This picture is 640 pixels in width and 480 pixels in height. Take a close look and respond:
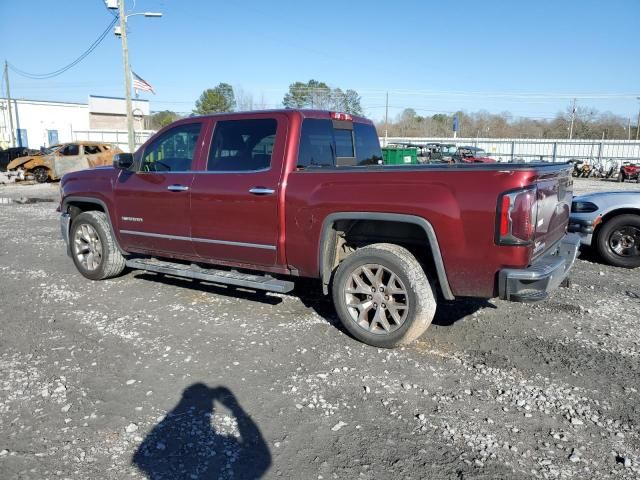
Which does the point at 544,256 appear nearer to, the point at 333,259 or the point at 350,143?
the point at 333,259

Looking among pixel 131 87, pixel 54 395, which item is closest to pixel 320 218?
pixel 54 395

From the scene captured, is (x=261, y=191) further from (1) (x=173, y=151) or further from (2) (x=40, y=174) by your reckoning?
(2) (x=40, y=174)

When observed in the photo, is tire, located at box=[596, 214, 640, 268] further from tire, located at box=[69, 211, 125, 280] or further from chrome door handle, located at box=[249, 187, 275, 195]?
tire, located at box=[69, 211, 125, 280]

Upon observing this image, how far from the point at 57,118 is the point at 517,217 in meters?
65.4

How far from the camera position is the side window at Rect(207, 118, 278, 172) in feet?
15.2

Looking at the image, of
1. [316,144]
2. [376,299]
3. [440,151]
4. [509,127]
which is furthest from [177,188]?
[509,127]

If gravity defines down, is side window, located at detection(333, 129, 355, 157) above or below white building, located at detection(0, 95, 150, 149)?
below

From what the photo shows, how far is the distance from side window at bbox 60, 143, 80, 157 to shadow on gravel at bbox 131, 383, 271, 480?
821 inches

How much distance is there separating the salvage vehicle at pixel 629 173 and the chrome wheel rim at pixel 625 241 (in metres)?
22.6

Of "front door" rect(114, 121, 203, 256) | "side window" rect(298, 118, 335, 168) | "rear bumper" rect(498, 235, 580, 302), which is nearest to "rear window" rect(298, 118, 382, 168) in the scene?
"side window" rect(298, 118, 335, 168)

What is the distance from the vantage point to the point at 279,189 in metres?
4.38

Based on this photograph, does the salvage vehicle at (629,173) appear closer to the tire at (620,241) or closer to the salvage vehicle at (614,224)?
the salvage vehicle at (614,224)

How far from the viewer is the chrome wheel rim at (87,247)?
611cm

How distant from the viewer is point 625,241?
6.73 m
